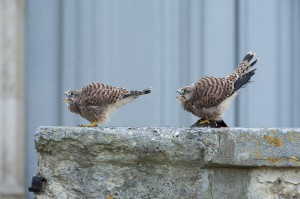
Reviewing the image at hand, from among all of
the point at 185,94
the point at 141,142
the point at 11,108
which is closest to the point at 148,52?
the point at 11,108

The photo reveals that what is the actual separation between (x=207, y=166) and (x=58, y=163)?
0.50 metres

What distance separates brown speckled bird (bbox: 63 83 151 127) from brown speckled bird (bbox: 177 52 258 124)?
0.17m

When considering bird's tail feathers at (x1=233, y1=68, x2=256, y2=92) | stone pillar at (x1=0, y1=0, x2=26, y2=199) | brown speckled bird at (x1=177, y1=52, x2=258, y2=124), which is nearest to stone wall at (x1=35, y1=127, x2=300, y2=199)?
brown speckled bird at (x1=177, y1=52, x2=258, y2=124)

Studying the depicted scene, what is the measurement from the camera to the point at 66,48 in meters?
4.98

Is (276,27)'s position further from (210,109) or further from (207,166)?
(207,166)

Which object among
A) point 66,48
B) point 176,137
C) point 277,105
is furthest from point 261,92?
point 176,137

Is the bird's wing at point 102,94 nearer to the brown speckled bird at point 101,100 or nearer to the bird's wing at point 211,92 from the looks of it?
the brown speckled bird at point 101,100

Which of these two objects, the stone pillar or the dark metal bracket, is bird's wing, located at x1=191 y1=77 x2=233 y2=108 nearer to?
the dark metal bracket

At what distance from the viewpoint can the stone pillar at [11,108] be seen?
4.75m

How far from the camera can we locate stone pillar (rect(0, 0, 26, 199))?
4750 mm

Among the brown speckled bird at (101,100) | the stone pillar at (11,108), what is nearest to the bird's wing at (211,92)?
the brown speckled bird at (101,100)

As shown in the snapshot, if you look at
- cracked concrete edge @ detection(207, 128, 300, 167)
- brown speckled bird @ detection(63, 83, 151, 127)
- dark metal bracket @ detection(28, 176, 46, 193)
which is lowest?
dark metal bracket @ detection(28, 176, 46, 193)

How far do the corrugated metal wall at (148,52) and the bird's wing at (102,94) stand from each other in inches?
71.1

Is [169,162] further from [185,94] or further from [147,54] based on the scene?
[147,54]
